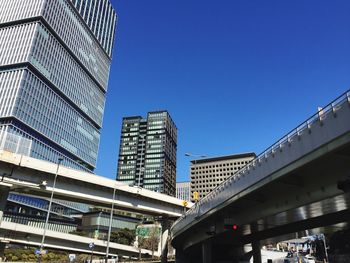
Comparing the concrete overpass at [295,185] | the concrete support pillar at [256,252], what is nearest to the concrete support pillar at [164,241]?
the concrete support pillar at [256,252]

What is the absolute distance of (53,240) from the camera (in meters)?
77.6

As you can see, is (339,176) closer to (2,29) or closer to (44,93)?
(44,93)

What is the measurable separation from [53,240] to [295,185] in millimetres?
68283

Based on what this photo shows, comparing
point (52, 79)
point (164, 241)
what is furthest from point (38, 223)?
point (164, 241)

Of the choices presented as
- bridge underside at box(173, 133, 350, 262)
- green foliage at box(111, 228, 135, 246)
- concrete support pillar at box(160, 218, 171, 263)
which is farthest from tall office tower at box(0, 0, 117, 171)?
bridge underside at box(173, 133, 350, 262)

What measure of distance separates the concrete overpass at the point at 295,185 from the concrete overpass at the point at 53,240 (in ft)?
111

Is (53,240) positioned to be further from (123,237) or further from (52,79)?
(52,79)

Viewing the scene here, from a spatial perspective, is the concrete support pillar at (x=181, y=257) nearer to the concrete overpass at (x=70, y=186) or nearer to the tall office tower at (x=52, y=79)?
the concrete overpass at (x=70, y=186)

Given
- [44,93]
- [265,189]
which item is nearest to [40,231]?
[265,189]

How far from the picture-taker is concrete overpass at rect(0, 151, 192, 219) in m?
38.8

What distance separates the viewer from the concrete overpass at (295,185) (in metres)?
18.2

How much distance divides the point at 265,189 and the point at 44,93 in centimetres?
13259

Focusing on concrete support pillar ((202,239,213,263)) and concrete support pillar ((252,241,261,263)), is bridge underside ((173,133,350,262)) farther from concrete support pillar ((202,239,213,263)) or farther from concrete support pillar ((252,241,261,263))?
concrete support pillar ((252,241,261,263))

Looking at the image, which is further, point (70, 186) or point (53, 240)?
point (53, 240)
